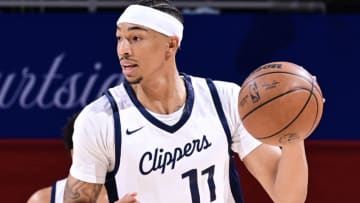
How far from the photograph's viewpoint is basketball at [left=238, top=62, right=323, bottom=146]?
3053mm

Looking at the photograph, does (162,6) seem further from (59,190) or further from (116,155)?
(59,190)

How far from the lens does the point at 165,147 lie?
3262 millimetres

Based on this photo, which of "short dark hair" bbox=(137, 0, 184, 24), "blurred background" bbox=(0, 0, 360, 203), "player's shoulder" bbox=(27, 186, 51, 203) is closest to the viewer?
"short dark hair" bbox=(137, 0, 184, 24)

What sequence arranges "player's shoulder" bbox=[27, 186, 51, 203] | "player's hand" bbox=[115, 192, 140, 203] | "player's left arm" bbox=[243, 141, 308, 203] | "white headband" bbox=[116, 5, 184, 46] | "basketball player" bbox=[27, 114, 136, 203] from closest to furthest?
"player's hand" bbox=[115, 192, 140, 203], "player's left arm" bbox=[243, 141, 308, 203], "white headband" bbox=[116, 5, 184, 46], "basketball player" bbox=[27, 114, 136, 203], "player's shoulder" bbox=[27, 186, 51, 203]

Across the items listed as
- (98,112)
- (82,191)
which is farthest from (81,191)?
(98,112)

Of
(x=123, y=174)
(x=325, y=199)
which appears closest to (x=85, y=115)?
(x=123, y=174)

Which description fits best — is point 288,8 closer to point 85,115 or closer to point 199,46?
point 199,46

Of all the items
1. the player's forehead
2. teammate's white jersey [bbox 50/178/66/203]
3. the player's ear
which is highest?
the player's forehead

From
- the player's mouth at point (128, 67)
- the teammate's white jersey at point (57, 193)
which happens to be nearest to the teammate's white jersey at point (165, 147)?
the player's mouth at point (128, 67)

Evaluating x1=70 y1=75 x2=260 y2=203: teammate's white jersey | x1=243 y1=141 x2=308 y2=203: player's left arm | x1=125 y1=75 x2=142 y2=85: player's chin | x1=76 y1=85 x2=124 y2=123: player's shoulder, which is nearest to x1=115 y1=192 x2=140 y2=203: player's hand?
x1=70 y1=75 x2=260 y2=203: teammate's white jersey

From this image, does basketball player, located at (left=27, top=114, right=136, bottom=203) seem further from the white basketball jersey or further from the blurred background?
the white basketball jersey

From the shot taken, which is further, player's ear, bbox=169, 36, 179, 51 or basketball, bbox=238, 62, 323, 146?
player's ear, bbox=169, 36, 179, 51

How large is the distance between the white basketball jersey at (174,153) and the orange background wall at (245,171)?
2.27m

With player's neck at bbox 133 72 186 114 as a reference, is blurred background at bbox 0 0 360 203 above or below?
below
